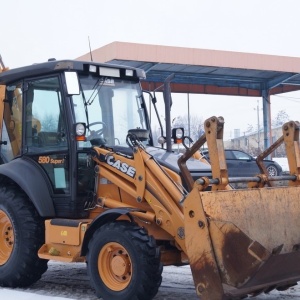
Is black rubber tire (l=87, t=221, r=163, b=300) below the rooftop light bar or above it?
below

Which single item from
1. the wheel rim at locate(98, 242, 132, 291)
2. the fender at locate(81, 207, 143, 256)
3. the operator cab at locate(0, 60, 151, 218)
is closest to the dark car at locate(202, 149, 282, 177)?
the operator cab at locate(0, 60, 151, 218)

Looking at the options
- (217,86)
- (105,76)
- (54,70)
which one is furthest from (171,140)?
(217,86)

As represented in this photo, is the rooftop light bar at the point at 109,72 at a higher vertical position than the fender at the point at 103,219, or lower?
higher

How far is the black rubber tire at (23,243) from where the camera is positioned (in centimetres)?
781

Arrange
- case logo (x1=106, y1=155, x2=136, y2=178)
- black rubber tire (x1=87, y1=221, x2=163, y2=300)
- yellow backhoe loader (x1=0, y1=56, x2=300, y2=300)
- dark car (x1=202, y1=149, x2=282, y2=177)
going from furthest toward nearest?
dark car (x1=202, y1=149, x2=282, y2=177) → case logo (x1=106, y1=155, x2=136, y2=178) → black rubber tire (x1=87, y1=221, x2=163, y2=300) → yellow backhoe loader (x1=0, y1=56, x2=300, y2=300)

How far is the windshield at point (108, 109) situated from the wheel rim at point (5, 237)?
Answer: 4.96ft

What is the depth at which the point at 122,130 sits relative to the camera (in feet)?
26.9

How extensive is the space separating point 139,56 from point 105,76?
56.7ft

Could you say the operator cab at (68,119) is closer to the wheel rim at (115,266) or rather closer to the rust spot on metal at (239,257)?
the wheel rim at (115,266)

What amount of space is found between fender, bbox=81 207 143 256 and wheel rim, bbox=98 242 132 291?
11.4 inches

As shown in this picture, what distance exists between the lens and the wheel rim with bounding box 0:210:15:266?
8.20m

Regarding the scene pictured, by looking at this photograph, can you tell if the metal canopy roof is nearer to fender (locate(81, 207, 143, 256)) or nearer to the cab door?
the cab door

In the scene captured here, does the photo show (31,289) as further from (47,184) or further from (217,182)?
(217,182)

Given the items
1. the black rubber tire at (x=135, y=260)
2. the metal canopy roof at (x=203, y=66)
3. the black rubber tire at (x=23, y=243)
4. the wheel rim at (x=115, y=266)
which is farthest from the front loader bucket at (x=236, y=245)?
the metal canopy roof at (x=203, y=66)
